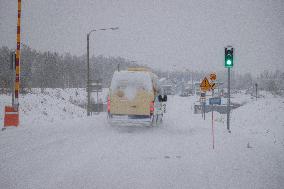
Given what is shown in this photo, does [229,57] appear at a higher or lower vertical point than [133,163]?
higher

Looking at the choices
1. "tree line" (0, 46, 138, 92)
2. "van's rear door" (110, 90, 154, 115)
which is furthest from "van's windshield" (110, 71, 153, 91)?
"tree line" (0, 46, 138, 92)

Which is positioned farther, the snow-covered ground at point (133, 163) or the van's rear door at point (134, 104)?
the van's rear door at point (134, 104)

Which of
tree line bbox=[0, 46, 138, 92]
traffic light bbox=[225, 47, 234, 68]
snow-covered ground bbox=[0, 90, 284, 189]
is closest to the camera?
snow-covered ground bbox=[0, 90, 284, 189]

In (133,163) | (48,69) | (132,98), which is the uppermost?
(48,69)

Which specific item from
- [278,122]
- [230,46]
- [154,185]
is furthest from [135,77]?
[278,122]

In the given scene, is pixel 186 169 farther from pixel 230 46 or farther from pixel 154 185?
pixel 230 46

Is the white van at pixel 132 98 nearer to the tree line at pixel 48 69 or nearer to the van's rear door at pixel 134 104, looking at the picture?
the van's rear door at pixel 134 104

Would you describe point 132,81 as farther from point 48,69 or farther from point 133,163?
point 48,69

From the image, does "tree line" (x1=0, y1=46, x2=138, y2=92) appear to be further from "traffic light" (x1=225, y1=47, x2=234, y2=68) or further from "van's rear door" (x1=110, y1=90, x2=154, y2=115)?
"traffic light" (x1=225, y1=47, x2=234, y2=68)

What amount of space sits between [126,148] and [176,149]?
5.01ft

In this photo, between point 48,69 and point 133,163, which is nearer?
point 133,163

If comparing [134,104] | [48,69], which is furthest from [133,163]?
[48,69]

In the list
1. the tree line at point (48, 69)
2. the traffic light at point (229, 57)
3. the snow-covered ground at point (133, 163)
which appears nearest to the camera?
the snow-covered ground at point (133, 163)

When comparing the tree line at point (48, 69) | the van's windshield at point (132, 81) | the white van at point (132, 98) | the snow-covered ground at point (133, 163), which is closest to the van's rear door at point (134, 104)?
the white van at point (132, 98)
